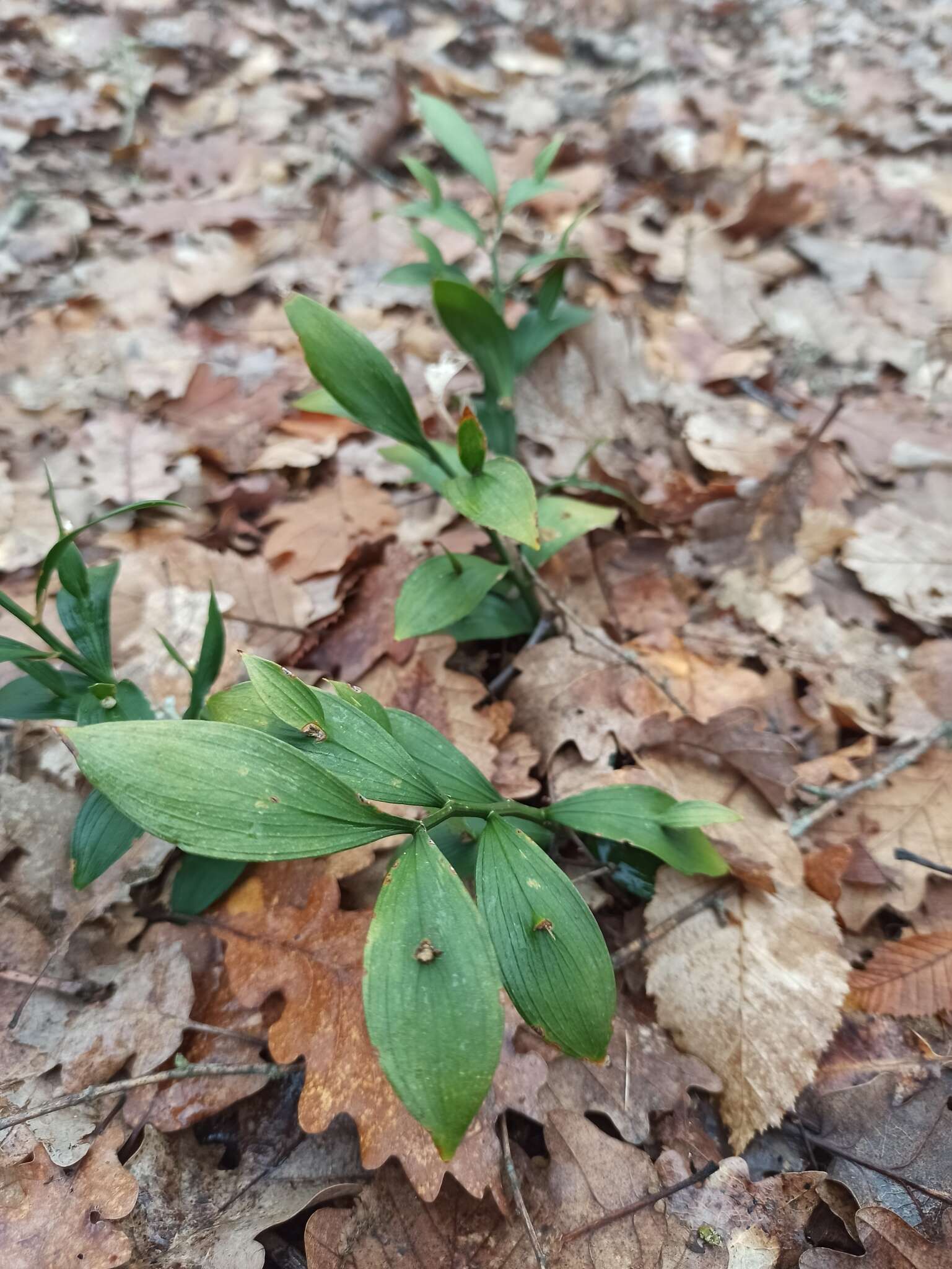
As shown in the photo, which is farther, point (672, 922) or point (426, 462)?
point (426, 462)

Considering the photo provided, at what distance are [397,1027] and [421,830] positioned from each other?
21 cm

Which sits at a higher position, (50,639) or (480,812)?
(50,639)

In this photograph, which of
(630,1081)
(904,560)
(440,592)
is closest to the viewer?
(630,1081)

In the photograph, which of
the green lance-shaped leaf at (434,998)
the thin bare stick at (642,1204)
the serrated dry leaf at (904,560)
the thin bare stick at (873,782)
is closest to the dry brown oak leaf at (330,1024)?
the thin bare stick at (642,1204)

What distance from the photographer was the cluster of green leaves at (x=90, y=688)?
103 centimetres

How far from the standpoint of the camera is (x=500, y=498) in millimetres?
1080

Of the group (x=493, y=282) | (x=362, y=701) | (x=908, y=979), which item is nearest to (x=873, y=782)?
(x=908, y=979)

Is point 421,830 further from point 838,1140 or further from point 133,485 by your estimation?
point 133,485

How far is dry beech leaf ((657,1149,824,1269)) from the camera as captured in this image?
0.94 m

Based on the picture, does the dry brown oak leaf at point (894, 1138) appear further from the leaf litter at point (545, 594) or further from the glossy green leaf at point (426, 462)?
the glossy green leaf at point (426, 462)

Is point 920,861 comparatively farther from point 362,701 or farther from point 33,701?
point 33,701

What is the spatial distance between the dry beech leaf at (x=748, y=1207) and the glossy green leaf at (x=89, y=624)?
1150 mm

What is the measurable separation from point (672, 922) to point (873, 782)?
1.71 feet

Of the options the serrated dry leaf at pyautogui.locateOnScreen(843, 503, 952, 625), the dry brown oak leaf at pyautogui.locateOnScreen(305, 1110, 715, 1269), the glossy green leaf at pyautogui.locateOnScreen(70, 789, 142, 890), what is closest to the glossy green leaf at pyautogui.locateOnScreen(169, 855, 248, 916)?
the glossy green leaf at pyautogui.locateOnScreen(70, 789, 142, 890)
